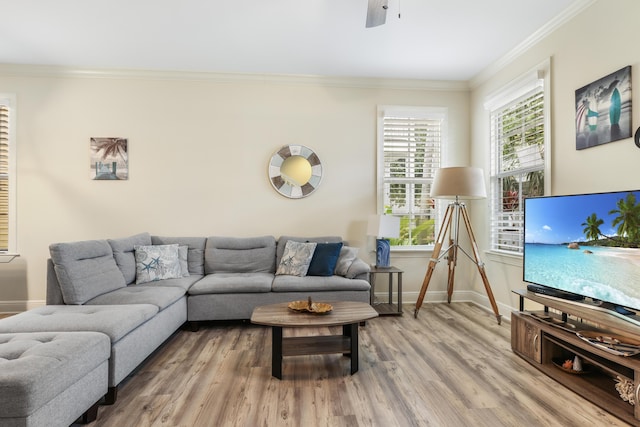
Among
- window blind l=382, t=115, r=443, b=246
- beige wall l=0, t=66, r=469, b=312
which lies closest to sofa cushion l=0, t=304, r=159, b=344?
beige wall l=0, t=66, r=469, b=312

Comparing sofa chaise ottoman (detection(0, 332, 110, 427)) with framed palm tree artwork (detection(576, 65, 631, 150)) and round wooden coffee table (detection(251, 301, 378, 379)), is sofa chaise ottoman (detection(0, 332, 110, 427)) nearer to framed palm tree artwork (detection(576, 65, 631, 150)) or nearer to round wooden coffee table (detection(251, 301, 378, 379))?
round wooden coffee table (detection(251, 301, 378, 379))

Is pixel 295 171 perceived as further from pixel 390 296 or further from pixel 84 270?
pixel 84 270

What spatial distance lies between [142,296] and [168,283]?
22.3 inches

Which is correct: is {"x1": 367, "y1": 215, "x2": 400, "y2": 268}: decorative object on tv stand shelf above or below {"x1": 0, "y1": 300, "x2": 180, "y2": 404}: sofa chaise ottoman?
above

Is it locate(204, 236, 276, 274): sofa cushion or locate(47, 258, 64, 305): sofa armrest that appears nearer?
locate(47, 258, 64, 305): sofa armrest

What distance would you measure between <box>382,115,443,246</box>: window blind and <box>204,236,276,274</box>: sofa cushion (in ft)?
5.37

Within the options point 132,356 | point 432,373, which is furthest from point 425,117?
point 132,356

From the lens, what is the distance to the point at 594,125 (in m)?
2.54

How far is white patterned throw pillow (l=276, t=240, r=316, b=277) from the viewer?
3.61 metres

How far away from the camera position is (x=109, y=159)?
13.1 ft

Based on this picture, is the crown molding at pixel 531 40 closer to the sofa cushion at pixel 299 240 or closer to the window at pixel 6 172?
the sofa cushion at pixel 299 240

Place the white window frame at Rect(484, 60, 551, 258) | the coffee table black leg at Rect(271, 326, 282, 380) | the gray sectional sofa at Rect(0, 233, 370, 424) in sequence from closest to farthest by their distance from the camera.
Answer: the gray sectional sofa at Rect(0, 233, 370, 424) → the coffee table black leg at Rect(271, 326, 282, 380) → the white window frame at Rect(484, 60, 551, 258)

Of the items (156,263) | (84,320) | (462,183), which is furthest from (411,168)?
(84,320)

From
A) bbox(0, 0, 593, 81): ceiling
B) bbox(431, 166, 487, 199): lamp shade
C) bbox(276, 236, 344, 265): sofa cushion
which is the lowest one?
bbox(276, 236, 344, 265): sofa cushion
